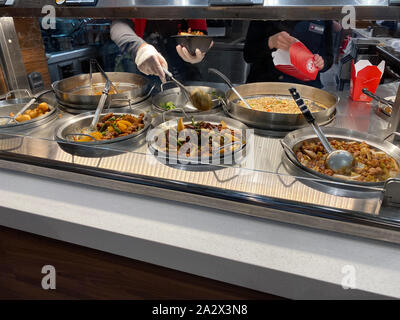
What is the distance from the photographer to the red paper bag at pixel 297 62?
172 cm

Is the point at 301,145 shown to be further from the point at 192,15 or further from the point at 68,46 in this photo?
the point at 68,46

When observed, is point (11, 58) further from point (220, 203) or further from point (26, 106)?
point (220, 203)

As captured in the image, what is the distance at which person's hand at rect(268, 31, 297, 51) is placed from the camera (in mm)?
1821

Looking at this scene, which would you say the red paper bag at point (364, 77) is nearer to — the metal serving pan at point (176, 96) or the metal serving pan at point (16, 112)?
the metal serving pan at point (176, 96)

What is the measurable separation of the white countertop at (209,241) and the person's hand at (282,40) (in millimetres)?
1247

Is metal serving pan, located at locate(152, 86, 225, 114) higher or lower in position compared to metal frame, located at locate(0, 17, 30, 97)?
lower

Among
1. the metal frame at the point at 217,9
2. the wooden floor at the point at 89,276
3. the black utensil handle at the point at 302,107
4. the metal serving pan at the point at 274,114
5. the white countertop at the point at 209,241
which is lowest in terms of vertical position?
the wooden floor at the point at 89,276

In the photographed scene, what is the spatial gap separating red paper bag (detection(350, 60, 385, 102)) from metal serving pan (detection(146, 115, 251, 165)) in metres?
0.74

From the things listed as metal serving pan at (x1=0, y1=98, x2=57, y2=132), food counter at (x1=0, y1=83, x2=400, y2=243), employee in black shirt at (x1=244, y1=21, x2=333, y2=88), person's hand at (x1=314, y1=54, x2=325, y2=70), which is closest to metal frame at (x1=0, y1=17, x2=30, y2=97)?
metal serving pan at (x1=0, y1=98, x2=57, y2=132)

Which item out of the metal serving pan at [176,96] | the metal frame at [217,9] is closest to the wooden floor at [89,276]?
the metal serving pan at [176,96]

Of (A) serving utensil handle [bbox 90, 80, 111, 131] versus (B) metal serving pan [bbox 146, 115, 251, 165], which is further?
(A) serving utensil handle [bbox 90, 80, 111, 131]

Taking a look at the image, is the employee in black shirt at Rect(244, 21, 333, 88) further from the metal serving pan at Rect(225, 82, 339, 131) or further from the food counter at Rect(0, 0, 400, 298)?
the food counter at Rect(0, 0, 400, 298)

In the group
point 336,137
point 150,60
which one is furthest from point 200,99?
point 336,137

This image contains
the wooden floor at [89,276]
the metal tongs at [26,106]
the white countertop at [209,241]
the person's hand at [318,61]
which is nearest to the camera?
the white countertop at [209,241]
